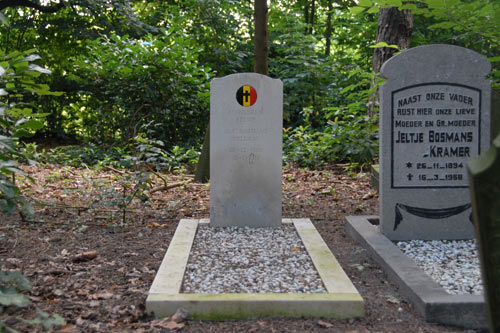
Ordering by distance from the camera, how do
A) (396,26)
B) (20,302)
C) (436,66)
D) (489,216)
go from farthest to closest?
(396,26)
(436,66)
(20,302)
(489,216)

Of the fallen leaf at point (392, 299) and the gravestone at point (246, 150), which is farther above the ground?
the gravestone at point (246, 150)

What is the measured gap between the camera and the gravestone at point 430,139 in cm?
443

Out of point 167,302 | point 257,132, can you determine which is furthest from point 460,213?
point 167,302

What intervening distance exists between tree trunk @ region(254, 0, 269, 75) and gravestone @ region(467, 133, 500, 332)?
6768 mm

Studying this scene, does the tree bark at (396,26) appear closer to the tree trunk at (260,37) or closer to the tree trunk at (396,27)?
the tree trunk at (396,27)

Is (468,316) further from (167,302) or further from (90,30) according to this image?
(90,30)

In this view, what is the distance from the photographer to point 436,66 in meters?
4.44

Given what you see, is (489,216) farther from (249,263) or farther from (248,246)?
(248,246)

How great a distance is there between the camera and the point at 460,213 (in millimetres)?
4488

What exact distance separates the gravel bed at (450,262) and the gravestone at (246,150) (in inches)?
60.1

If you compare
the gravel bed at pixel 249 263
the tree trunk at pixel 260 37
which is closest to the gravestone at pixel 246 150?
the gravel bed at pixel 249 263

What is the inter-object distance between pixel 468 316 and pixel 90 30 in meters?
12.4

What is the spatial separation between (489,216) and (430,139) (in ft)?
11.7

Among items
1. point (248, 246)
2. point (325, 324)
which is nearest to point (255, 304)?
point (325, 324)
